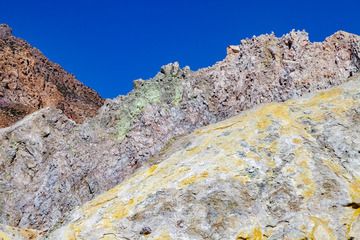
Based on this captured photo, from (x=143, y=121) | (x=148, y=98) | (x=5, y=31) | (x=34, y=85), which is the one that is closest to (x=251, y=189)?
(x=143, y=121)

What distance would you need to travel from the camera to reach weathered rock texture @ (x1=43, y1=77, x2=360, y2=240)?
54.7 feet

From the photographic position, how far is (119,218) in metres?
17.6

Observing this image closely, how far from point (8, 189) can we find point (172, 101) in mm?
12131

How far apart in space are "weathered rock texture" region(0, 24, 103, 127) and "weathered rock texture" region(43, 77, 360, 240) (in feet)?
244

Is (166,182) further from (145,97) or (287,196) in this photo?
(145,97)

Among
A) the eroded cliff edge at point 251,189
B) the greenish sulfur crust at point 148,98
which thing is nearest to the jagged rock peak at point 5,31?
the greenish sulfur crust at point 148,98

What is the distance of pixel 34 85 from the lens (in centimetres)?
11156

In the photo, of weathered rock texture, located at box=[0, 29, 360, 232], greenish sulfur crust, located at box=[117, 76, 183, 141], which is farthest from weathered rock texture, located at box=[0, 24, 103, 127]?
greenish sulfur crust, located at box=[117, 76, 183, 141]

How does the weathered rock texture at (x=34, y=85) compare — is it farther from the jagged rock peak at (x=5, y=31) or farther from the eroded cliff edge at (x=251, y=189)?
the eroded cliff edge at (x=251, y=189)

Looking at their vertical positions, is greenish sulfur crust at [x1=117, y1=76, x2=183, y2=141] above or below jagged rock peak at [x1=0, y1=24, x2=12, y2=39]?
below

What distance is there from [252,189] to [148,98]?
19.0 m

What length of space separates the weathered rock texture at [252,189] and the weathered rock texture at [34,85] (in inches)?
2929

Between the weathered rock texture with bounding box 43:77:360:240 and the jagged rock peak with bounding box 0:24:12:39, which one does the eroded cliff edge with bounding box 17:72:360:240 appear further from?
the jagged rock peak with bounding box 0:24:12:39

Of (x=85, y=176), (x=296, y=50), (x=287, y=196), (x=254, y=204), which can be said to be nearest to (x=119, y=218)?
(x=254, y=204)
